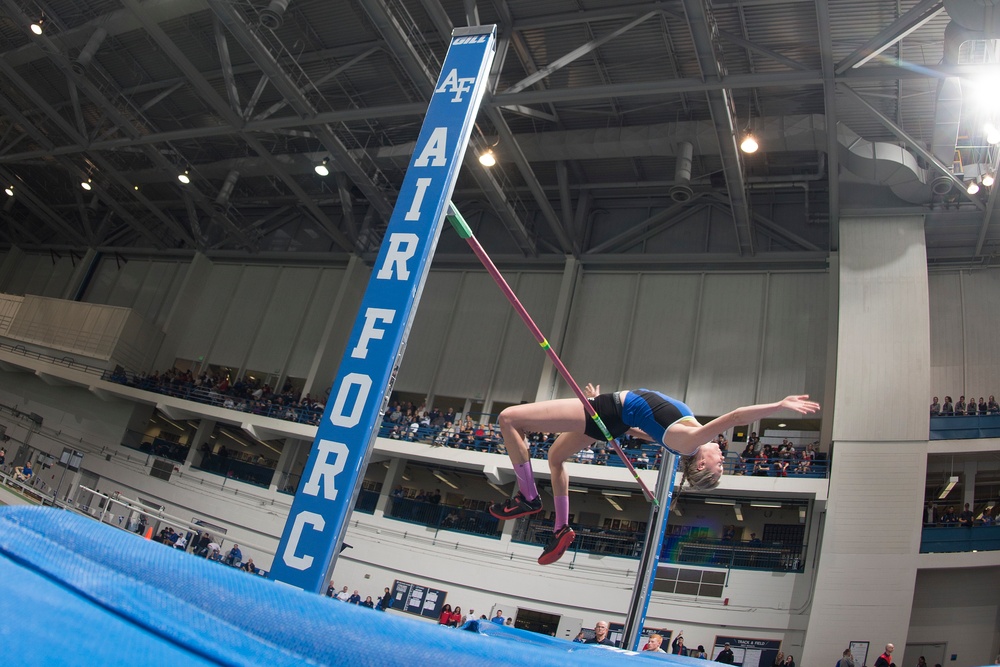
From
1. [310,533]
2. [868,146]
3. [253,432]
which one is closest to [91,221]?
[253,432]

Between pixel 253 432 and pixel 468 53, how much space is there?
65.5 ft

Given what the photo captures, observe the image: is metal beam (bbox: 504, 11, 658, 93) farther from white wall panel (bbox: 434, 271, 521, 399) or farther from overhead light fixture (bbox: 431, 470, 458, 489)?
overhead light fixture (bbox: 431, 470, 458, 489)

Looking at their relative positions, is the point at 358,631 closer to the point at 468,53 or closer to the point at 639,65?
the point at 468,53

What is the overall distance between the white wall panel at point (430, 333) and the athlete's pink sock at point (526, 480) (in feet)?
55.3

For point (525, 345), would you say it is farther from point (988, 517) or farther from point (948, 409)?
point (988, 517)

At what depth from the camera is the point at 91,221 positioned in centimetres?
3189

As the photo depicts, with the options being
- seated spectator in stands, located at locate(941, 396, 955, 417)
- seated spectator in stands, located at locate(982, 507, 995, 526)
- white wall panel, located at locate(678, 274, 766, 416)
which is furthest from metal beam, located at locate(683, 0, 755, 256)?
seated spectator in stands, located at locate(982, 507, 995, 526)

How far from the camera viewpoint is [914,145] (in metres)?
13.9

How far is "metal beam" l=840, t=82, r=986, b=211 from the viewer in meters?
13.5

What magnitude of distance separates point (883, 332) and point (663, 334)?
20.0 feet

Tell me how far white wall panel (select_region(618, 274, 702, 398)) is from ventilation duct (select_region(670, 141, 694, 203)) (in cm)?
395

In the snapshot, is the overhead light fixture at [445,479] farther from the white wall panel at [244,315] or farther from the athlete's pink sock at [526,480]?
the athlete's pink sock at [526,480]

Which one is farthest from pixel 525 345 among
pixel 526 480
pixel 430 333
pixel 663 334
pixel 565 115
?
pixel 526 480

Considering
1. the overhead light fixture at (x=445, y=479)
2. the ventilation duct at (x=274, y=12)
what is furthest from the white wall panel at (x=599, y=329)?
the ventilation duct at (x=274, y=12)
